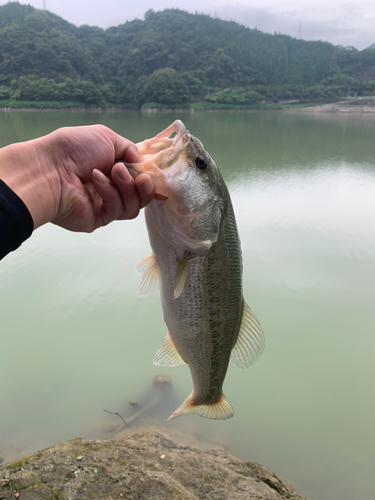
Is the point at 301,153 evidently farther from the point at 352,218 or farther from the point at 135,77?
the point at 135,77

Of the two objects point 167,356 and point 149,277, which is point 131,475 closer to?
point 167,356

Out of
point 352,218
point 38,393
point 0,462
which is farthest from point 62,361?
point 352,218

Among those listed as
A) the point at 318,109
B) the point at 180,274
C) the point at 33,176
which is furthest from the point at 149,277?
the point at 318,109

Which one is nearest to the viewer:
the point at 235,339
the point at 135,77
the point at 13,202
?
the point at 13,202

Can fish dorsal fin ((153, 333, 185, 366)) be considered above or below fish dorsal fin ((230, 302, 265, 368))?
below

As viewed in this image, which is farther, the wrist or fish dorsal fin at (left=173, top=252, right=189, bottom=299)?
fish dorsal fin at (left=173, top=252, right=189, bottom=299)

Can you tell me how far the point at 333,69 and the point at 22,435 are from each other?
86.3 meters

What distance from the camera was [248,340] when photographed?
179 cm

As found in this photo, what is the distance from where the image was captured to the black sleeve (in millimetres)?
1062

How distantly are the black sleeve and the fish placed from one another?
1.50 feet

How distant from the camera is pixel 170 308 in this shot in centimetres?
166

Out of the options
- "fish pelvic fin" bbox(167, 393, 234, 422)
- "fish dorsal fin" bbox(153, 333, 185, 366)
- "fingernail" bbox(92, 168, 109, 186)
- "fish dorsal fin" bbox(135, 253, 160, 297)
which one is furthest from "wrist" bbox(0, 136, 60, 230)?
"fish pelvic fin" bbox(167, 393, 234, 422)

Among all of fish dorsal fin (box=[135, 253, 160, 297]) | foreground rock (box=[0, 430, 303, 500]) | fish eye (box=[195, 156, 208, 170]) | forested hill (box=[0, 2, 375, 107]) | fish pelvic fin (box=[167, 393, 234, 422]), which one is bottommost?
foreground rock (box=[0, 430, 303, 500])

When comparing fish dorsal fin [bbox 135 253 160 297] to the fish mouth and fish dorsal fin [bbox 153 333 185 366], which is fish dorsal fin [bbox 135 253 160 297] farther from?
the fish mouth
